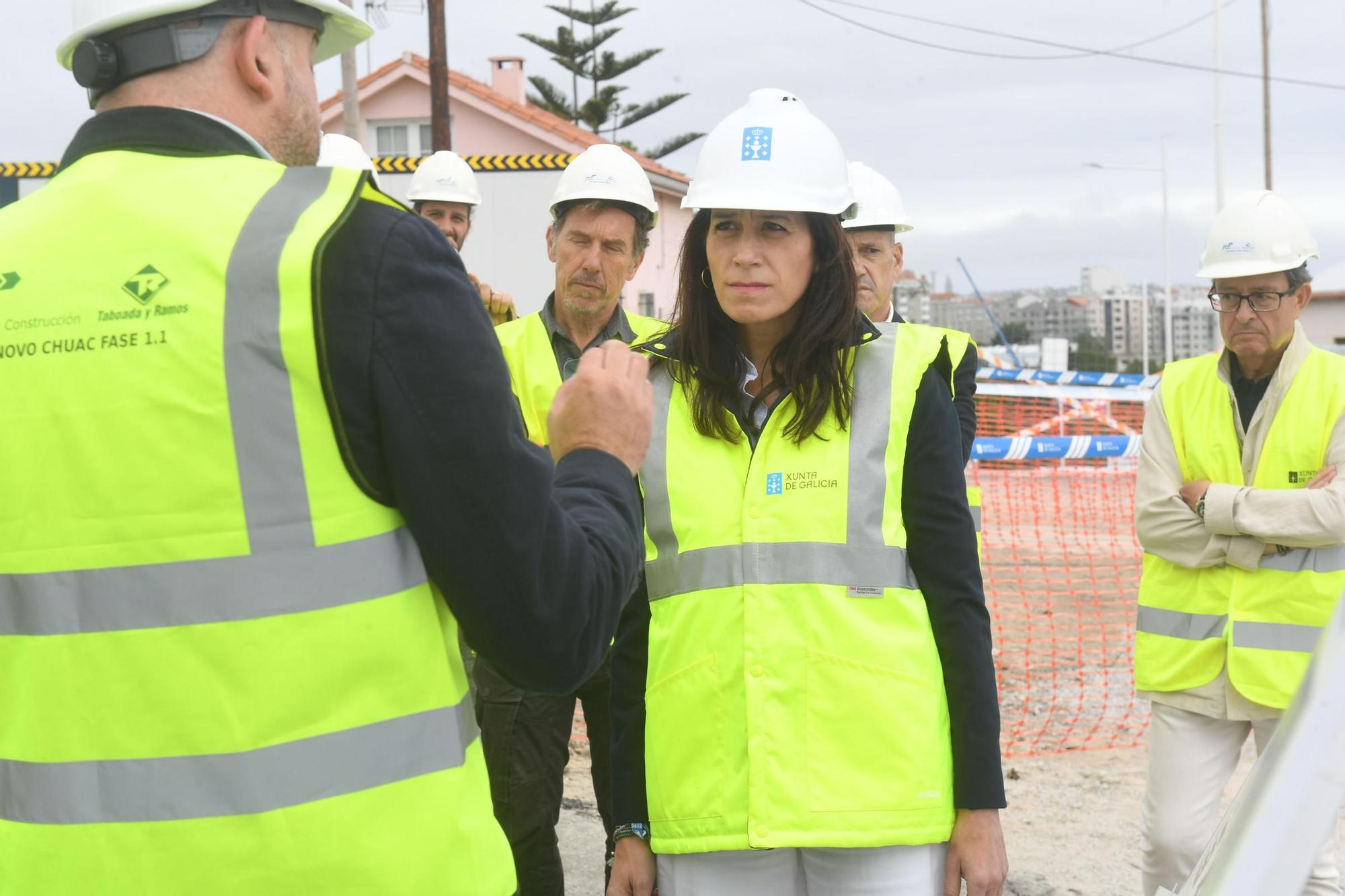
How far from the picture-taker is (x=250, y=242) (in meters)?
1.64

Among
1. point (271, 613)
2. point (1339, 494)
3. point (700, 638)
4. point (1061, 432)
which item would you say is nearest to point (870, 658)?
point (700, 638)

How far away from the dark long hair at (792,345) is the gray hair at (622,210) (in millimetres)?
1821

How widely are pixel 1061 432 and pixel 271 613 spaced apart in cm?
2015

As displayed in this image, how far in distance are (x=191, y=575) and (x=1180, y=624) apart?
12.1 feet

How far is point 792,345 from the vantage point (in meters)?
2.82

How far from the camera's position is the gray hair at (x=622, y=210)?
4855 mm

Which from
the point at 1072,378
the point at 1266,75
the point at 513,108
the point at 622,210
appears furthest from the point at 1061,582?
the point at 1266,75

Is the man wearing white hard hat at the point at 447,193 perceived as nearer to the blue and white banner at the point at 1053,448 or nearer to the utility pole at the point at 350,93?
the blue and white banner at the point at 1053,448

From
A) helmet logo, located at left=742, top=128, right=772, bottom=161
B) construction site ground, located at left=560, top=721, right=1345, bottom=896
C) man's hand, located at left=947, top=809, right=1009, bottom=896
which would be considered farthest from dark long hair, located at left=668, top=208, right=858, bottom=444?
construction site ground, located at left=560, top=721, right=1345, bottom=896

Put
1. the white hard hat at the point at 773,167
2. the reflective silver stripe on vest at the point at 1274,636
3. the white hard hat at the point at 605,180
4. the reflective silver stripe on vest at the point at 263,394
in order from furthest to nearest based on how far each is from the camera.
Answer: the white hard hat at the point at 605,180, the reflective silver stripe on vest at the point at 1274,636, the white hard hat at the point at 773,167, the reflective silver stripe on vest at the point at 263,394

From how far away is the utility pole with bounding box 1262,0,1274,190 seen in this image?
3928cm

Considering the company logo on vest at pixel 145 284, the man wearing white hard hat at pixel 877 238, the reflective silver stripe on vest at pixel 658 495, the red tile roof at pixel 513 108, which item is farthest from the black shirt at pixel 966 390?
the red tile roof at pixel 513 108

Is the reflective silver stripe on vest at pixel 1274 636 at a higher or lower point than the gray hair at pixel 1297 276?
lower

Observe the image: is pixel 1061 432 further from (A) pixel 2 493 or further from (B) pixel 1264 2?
(B) pixel 1264 2
